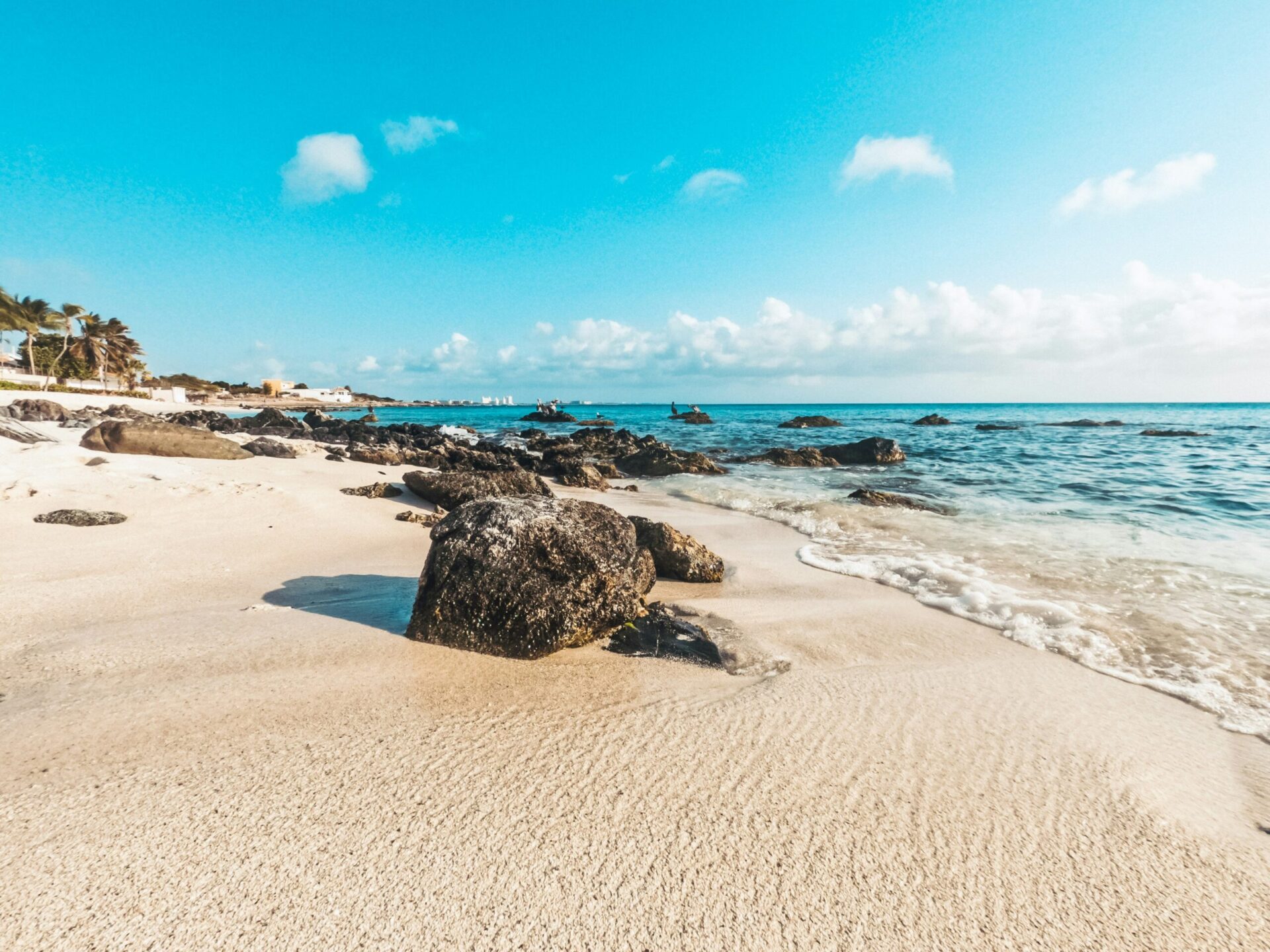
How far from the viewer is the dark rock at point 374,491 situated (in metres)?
9.32

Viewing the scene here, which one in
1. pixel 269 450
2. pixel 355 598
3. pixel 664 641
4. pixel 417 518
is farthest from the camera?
pixel 269 450

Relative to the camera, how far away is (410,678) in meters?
3.29

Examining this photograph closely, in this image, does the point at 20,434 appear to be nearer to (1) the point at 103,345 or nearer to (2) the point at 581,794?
(2) the point at 581,794

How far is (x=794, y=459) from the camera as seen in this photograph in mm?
21953

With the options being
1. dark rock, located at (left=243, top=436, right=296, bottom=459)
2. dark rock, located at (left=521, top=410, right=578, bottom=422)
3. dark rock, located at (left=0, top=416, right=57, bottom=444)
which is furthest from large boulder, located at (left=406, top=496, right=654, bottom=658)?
dark rock, located at (left=521, top=410, right=578, bottom=422)

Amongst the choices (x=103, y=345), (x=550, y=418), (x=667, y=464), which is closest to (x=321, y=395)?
(x=103, y=345)

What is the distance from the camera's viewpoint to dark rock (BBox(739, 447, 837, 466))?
21.6m

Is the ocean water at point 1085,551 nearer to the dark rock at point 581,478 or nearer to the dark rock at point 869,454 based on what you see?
the dark rock at point 869,454

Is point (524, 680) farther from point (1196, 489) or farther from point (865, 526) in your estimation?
point (1196, 489)

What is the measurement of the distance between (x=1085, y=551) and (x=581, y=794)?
895 centimetres

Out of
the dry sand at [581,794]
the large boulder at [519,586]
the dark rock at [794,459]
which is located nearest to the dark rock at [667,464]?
the dark rock at [794,459]

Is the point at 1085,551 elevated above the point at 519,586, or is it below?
below

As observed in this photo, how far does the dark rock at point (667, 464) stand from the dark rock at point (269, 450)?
34.9 ft

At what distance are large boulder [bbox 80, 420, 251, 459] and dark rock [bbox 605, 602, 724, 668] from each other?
441 inches
